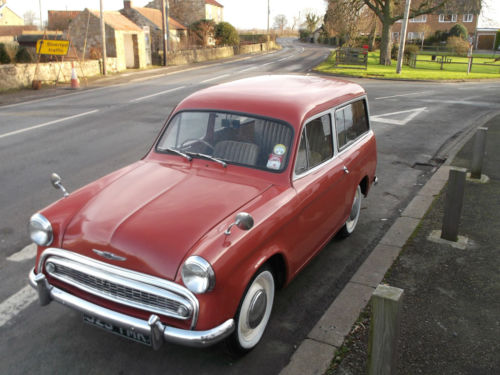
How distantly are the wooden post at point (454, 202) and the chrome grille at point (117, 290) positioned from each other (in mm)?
3646

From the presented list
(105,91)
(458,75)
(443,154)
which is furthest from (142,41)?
(443,154)

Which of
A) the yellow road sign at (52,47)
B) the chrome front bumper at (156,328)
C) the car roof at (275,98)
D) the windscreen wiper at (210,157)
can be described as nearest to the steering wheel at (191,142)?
the windscreen wiper at (210,157)

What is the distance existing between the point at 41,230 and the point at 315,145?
8.37 feet

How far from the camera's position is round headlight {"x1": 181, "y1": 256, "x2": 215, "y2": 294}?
113 inches

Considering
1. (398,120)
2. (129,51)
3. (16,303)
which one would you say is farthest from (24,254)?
(129,51)

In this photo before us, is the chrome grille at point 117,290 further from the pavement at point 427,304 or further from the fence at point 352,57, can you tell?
the fence at point 352,57

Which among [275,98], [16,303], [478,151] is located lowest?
[16,303]

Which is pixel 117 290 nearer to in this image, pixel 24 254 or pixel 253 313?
pixel 253 313

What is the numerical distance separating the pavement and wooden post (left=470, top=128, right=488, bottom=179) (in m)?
1.14

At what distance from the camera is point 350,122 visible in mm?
5293

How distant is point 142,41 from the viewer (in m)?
29.8

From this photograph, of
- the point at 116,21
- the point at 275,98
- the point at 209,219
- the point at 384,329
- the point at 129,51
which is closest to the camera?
the point at 384,329

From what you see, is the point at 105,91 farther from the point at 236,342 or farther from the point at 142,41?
the point at 236,342

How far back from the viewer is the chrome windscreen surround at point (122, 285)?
9.45 feet
